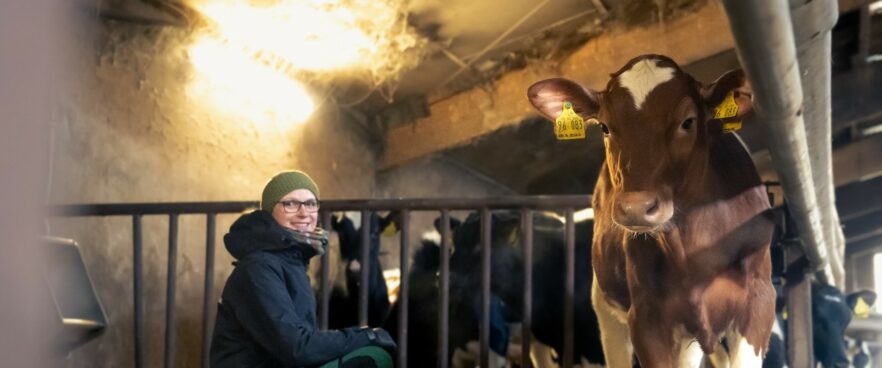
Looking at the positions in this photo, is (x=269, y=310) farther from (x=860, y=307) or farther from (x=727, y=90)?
(x=860, y=307)

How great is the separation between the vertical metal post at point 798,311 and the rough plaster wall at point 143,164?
2.73m

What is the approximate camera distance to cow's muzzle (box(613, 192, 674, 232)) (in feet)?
8.31

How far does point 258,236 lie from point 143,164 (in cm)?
178

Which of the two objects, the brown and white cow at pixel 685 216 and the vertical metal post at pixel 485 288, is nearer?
the brown and white cow at pixel 685 216

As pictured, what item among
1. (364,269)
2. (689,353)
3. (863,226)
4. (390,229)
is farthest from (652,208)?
(863,226)

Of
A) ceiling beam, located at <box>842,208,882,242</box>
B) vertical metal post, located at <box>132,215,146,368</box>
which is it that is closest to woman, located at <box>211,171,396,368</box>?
vertical metal post, located at <box>132,215,146,368</box>

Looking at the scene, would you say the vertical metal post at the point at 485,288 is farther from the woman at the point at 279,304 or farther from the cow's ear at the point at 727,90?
the cow's ear at the point at 727,90

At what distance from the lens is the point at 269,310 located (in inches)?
106

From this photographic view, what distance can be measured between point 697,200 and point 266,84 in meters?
3.12

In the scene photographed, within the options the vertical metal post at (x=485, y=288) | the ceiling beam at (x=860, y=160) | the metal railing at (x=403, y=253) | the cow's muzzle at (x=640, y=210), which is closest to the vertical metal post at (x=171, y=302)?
the metal railing at (x=403, y=253)

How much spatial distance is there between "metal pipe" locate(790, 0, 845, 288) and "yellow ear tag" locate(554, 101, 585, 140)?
2.19ft

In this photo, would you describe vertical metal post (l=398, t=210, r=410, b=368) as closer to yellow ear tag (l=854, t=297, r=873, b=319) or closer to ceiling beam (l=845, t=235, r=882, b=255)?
yellow ear tag (l=854, t=297, r=873, b=319)

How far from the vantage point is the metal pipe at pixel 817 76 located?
2.30 metres

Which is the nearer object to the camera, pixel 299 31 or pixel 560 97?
pixel 560 97
